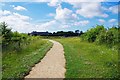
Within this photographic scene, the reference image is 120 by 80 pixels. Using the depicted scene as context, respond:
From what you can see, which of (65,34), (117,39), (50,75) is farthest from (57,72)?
(65,34)

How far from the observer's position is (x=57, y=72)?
48.8 feet

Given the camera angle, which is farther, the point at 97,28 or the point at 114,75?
the point at 97,28

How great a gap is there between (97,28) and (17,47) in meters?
23.7

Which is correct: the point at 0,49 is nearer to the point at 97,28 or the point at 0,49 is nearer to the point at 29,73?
the point at 29,73

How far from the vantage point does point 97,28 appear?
50531mm

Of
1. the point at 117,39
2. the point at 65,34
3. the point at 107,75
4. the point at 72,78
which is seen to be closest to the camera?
the point at 72,78

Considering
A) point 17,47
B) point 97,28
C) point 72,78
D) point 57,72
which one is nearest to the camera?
point 72,78

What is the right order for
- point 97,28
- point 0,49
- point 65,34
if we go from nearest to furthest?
point 0,49 < point 97,28 < point 65,34

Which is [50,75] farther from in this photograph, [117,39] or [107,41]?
[107,41]

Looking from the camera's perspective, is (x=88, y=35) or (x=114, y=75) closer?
(x=114, y=75)

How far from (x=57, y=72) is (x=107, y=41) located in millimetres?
23139

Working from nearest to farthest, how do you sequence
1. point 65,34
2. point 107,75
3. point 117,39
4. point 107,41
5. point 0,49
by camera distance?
point 107,75 → point 0,49 → point 117,39 → point 107,41 → point 65,34

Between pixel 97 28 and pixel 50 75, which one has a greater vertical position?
pixel 97 28

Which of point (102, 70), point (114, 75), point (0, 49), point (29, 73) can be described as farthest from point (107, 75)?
point (0, 49)
